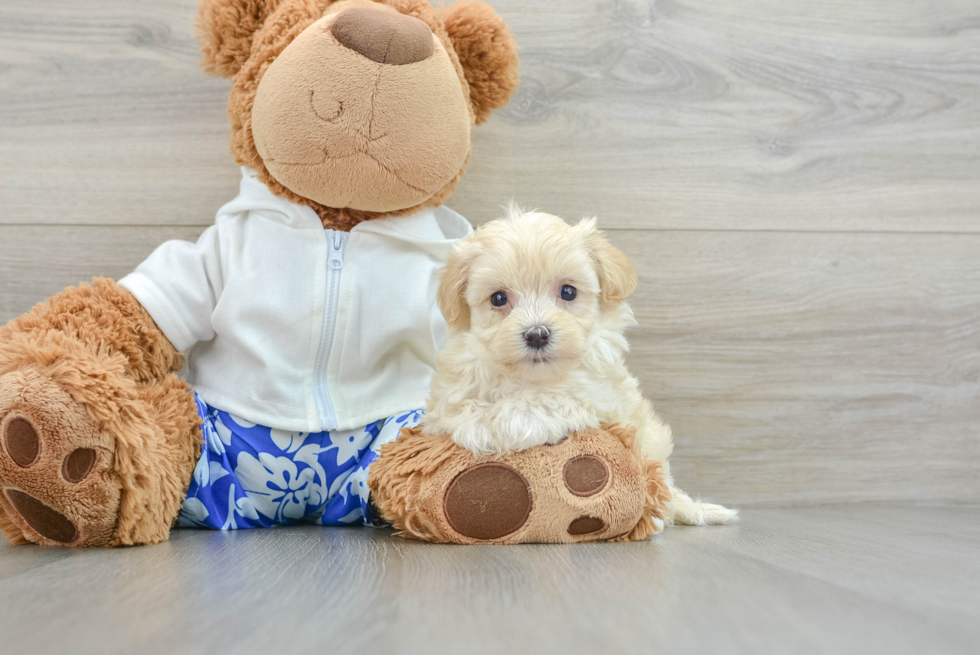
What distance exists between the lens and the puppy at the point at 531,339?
807mm

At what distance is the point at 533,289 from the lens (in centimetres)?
84

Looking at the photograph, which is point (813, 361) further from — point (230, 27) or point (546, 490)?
point (230, 27)

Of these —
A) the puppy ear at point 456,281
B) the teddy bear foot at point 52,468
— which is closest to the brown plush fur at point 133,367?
the teddy bear foot at point 52,468

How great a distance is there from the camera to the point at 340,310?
1.01m

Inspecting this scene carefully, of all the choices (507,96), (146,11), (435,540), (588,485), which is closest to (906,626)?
(588,485)

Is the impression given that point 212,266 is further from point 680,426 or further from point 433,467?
point 680,426

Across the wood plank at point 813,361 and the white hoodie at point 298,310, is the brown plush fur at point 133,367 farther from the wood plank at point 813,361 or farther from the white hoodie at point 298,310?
the wood plank at point 813,361

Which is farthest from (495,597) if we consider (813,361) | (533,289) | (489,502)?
(813,361)

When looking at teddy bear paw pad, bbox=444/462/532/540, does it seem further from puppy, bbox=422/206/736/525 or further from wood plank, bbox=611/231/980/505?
wood plank, bbox=611/231/980/505

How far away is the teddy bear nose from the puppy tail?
0.64 m

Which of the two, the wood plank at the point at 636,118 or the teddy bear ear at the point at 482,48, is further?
the wood plank at the point at 636,118

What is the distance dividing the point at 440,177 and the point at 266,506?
1.62 ft

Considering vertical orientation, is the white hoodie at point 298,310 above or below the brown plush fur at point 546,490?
above

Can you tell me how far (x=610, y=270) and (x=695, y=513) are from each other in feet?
1.18
